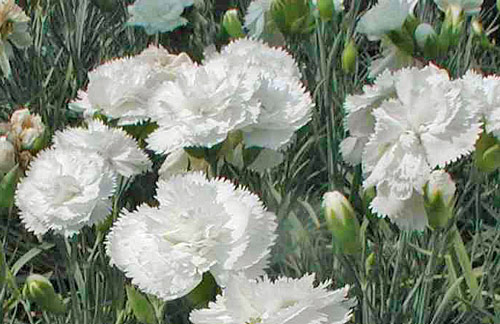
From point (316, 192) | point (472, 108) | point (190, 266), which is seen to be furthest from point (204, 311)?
point (316, 192)

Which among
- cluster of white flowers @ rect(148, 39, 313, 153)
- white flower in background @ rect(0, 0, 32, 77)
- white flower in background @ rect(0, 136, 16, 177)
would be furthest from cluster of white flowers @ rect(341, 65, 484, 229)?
white flower in background @ rect(0, 0, 32, 77)

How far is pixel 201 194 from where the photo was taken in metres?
0.93

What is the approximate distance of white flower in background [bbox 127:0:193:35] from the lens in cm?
193

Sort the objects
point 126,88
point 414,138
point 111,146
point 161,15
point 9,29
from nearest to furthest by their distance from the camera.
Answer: point 414,138, point 111,146, point 126,88, point 9,29, point 161,15

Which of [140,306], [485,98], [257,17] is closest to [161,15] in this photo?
[257,17]

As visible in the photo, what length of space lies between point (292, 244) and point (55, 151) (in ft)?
1.42

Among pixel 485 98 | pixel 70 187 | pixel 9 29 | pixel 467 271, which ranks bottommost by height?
pixel 467 271

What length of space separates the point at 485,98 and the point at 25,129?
2.21 ft

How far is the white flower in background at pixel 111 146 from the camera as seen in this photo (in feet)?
3.87

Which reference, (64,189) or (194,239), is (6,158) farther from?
(194,239)

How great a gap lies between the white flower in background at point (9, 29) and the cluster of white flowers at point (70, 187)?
2.05ft

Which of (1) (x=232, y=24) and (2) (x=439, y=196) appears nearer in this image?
(2) (x=439, y=196)

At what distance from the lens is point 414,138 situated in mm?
1059

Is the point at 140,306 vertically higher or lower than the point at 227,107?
lower
